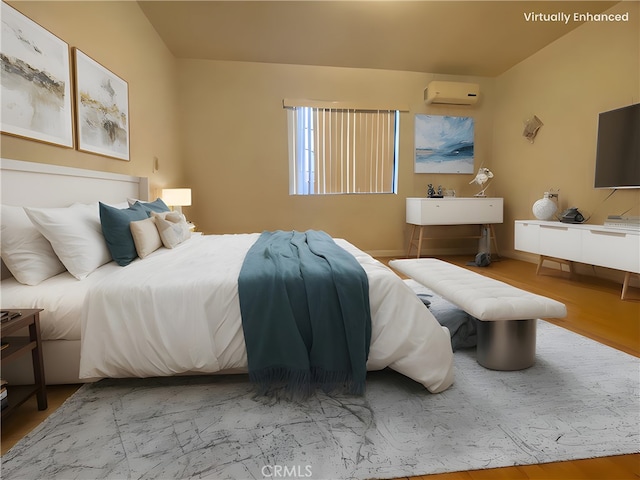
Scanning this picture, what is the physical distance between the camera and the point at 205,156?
479cm

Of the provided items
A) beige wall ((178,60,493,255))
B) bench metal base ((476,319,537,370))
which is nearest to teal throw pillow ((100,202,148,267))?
bench metal base ((476,319,537,370))

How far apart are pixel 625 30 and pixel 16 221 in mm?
5337

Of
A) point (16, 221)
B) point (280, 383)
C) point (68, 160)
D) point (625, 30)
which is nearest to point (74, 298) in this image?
point (16, 221)

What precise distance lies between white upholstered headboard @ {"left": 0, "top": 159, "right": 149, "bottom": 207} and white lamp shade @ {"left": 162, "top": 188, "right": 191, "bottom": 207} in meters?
0.79

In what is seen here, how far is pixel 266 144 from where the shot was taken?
4879 mm

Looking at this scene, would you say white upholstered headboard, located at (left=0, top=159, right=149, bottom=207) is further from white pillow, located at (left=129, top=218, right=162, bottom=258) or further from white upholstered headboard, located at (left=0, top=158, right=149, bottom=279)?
white pillow, located at (left=129, top=218, right=162, bottom=258)

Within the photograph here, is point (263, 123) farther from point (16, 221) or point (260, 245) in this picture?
point (16, 221)

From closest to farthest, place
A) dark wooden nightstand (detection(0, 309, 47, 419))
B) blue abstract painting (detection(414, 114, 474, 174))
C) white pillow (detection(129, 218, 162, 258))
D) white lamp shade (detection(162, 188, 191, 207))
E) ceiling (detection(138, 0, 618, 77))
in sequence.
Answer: dark wooden nightstand (detection(0, 309, 47, 419)) < white pillow (detection(129, 218, 162, 258)) < ceiling (detection(138, 0, 618, 77)) < white lamp shade (detection(162, 188, 191, 207)) < blue abstract painting (detection(414, 114, 474, 174))

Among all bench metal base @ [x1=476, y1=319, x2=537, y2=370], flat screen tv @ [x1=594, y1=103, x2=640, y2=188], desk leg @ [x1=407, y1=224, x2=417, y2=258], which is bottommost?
→ bench metal base @ [x1=476, y1=319, x2=537, y2=370]

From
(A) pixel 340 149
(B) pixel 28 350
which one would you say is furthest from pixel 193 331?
(A) pixel 340 149

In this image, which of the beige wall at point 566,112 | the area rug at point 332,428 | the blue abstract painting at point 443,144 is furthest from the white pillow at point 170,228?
the beige wall at point 566,112

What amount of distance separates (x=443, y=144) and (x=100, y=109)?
4522 mm

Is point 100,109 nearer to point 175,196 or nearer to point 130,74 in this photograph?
point 130,74

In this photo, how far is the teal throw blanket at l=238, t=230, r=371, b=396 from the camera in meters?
1.51
